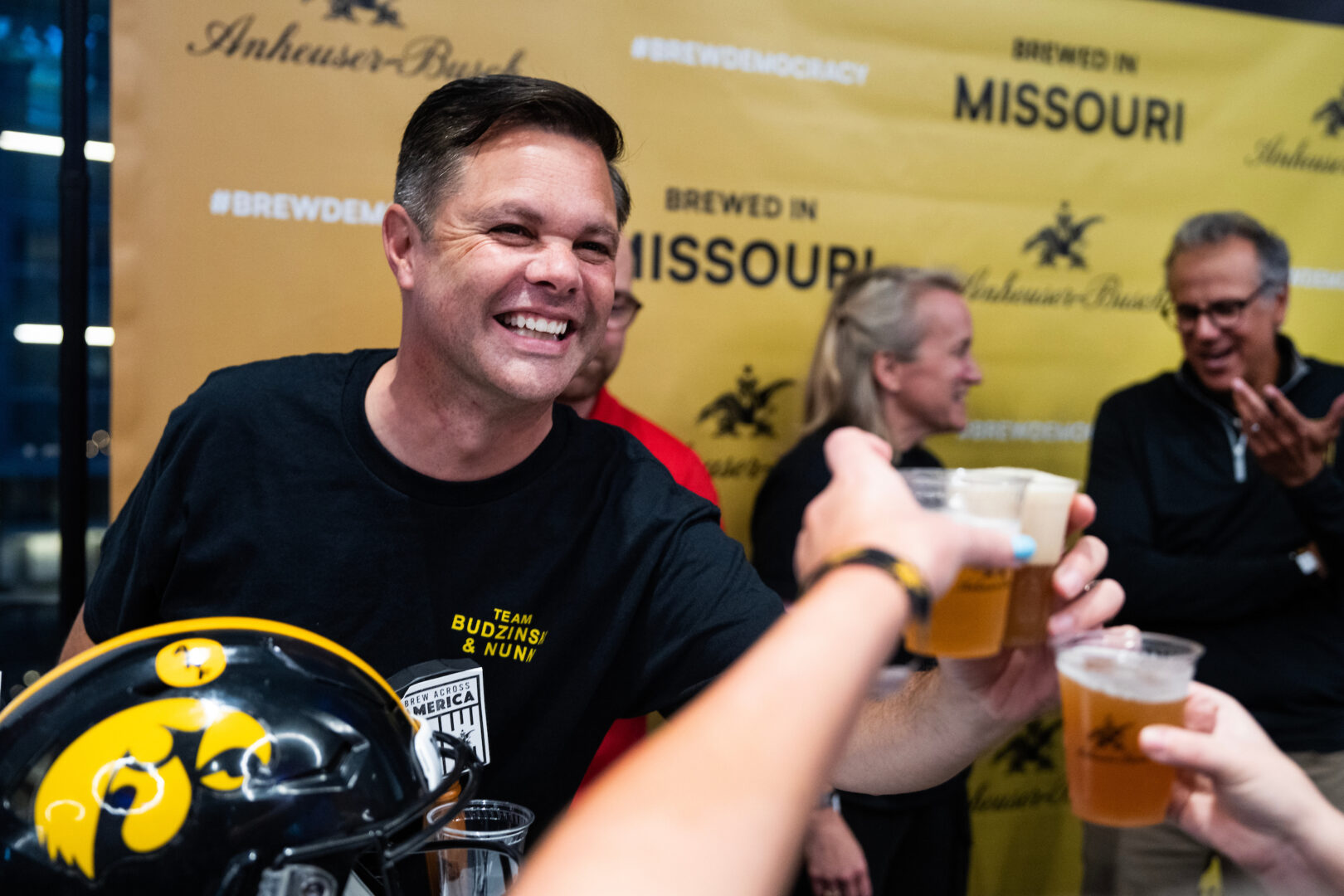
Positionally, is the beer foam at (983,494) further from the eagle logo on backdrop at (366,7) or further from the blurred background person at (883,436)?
the eagle logo on backdrop at (366,7)

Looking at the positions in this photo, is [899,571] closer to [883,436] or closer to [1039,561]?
[1039,561]

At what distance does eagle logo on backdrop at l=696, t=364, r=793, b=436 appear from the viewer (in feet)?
10.5

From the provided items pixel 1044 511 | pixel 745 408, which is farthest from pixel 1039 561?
pixel 745 408

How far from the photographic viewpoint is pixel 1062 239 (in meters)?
3.53

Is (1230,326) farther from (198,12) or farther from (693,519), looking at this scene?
(198,12)

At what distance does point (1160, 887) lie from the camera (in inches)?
112

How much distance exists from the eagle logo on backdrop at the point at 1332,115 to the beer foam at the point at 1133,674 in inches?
140

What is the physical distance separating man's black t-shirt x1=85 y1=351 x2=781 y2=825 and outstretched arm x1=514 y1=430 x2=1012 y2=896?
→ 2.49 feet

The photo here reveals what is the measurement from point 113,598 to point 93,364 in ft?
4.14

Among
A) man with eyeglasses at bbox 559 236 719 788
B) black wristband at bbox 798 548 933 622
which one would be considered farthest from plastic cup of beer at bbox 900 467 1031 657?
man with eyeglasses at bbox 559 236 719 788

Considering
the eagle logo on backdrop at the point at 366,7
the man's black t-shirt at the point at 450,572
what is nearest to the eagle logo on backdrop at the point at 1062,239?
the eagle logo on backdrop at the point at 366,7

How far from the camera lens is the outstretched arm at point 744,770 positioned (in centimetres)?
70

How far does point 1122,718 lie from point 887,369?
206 centimetres

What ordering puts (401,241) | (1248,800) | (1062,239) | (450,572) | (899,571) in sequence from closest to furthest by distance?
(899,571) < (1248,800) < (450,572) < (401,241) < (1062,239)
